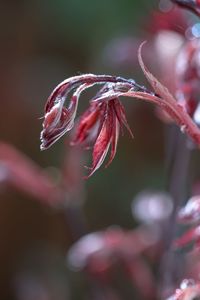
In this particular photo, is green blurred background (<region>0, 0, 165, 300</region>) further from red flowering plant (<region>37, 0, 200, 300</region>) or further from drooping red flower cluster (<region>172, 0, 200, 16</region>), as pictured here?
drooping red flower cluster (<region>172, 0, 200, 16</region>)

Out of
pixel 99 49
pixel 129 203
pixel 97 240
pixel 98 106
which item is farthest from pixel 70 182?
pixel 99 49

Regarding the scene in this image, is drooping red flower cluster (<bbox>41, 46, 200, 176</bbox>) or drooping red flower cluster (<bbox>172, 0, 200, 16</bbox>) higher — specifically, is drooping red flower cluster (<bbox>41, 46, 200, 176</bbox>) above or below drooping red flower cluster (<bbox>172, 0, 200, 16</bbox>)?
below

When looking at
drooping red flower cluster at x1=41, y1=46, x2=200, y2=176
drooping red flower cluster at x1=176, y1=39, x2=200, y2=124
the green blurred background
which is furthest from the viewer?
the green blurred background

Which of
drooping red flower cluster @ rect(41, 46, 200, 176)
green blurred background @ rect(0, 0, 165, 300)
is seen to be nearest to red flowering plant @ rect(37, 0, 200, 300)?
drooping red flower cluster @ rect(41, 46, 200, 176)

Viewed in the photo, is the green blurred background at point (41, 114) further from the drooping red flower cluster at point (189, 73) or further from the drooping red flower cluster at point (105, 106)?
the drooping red flower cluster at point (105, 106)

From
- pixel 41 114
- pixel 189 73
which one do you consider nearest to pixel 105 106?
pixel 189 73

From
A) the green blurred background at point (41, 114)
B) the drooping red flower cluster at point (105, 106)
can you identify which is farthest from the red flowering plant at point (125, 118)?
the green blurred background at point (41, 114)
